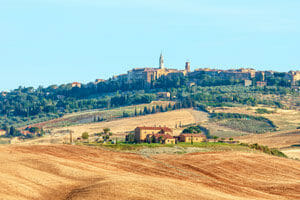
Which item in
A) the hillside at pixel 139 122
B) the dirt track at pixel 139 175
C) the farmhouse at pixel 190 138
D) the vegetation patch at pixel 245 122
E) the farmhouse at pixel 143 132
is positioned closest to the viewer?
the dirt track at pixel 139 175

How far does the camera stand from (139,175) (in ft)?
204

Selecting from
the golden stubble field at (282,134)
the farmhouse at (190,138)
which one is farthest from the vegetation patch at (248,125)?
the farmhouse at (190,138)

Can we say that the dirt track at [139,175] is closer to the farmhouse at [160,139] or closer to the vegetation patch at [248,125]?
the farmhouse at [160,139]

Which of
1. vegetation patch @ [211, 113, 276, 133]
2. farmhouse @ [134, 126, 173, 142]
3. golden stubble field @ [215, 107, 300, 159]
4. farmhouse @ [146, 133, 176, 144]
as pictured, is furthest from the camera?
vegetation patch @ [211, 113, 276, 133]

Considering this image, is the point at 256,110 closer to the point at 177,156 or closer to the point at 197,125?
the point at 197,125

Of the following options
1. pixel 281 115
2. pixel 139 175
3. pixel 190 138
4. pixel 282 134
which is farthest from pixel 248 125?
pixel 139 175

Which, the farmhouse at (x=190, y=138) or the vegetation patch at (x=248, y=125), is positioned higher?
the farmhouse at (x=190, y=138)

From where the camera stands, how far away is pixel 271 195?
2237 inches

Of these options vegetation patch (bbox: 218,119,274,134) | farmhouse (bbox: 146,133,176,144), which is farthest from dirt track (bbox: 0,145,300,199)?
vegetation patch (bbox: 218,119,274,134)

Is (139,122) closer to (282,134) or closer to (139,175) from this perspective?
(282,134)

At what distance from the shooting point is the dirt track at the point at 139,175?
49.1 meters

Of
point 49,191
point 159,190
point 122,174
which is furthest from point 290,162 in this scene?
point 49,191

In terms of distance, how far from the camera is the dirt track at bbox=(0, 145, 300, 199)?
4912 cm

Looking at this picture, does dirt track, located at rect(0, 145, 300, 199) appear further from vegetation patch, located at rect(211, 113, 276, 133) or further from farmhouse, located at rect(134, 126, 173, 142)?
vegetation patch, located at rect(211, 113, 276, 133)
